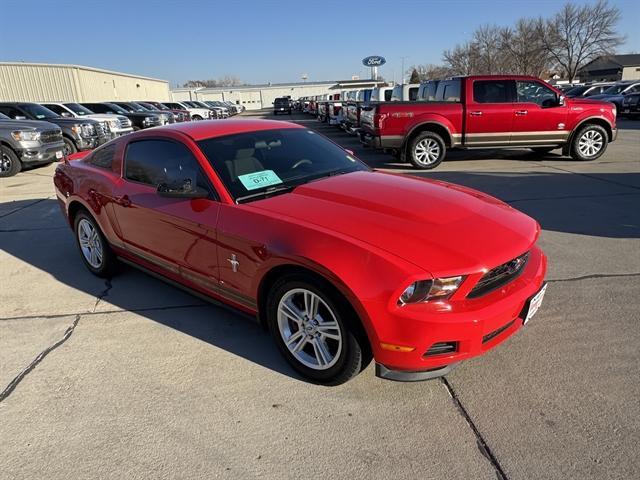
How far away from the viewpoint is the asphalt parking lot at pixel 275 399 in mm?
2252

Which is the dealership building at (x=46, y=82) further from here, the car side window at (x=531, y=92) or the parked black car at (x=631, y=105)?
the parked black car at (x=631, y=105)

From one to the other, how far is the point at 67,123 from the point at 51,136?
7.37 feet

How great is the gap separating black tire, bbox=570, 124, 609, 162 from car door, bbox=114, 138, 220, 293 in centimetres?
986

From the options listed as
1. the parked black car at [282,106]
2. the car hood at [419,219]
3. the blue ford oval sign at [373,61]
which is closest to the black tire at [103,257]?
the car hood at [419,219]

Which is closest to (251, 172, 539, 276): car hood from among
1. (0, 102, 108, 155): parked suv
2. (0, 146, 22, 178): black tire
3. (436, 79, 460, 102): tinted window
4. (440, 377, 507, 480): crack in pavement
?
(440, 377, 507, 480): crack in pavement

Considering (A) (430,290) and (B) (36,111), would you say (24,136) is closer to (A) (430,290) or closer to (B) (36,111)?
(B) (36,111)

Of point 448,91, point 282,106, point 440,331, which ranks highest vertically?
point 282,106

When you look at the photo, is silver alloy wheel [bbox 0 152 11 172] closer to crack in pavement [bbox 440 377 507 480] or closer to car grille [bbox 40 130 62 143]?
car grille [bbox 40 130 62 143]

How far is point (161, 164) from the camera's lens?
3787mm

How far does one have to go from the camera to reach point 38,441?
245 cm

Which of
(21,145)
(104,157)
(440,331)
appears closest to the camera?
(440,331)

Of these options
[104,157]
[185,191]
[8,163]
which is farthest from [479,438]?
[8,163]

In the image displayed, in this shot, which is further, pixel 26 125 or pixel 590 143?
pixel 26 125

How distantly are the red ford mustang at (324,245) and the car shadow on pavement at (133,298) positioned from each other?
0.32m
